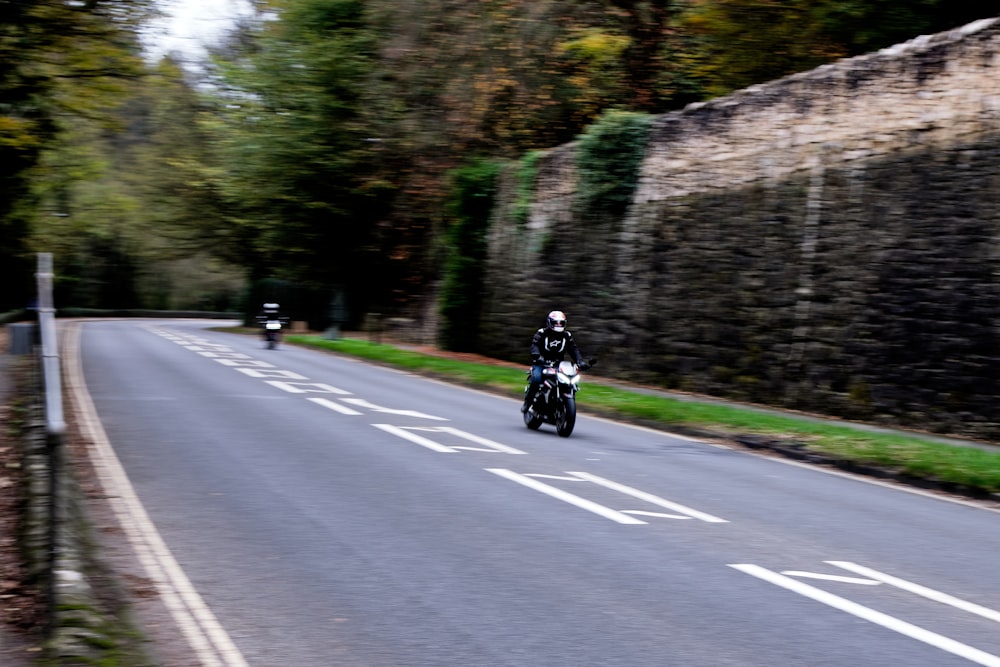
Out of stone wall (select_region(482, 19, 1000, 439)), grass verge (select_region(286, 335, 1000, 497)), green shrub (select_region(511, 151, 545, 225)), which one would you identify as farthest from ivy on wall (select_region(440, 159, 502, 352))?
grass verge (select_region(286, 335, 1000, 497))

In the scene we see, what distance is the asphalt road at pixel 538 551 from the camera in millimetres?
5660

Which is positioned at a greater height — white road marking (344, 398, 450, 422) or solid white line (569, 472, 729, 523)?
white road marking (344, 398, 450, 422)

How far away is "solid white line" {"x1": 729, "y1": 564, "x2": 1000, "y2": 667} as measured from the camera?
5.63m

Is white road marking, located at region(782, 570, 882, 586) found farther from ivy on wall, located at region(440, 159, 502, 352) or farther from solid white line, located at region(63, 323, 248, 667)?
ivy on wall, located at region(440, 159, 502, 352)

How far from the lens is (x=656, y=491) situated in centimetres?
1066

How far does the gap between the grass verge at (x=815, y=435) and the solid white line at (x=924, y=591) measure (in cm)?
485

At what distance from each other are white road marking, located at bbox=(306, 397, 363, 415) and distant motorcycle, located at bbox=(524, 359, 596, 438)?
261 cm

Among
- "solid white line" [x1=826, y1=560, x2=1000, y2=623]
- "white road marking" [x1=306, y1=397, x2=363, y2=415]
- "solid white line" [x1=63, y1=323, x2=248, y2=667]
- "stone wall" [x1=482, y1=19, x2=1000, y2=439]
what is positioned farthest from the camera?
"stone wall" [x1=482, y1=19, x2=1000, y2=439]

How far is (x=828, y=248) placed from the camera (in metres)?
20.2

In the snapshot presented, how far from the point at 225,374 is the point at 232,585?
1738cm

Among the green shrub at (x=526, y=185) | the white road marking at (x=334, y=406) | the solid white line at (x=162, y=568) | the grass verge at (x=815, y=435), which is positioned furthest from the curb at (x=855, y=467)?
the green shrub at (x=526, y=185)

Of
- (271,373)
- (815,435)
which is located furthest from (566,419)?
(271,373)

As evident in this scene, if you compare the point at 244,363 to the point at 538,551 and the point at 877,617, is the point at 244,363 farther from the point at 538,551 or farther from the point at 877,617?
the point at 877,617

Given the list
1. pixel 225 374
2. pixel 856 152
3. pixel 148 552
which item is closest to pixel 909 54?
pixel 856 152
